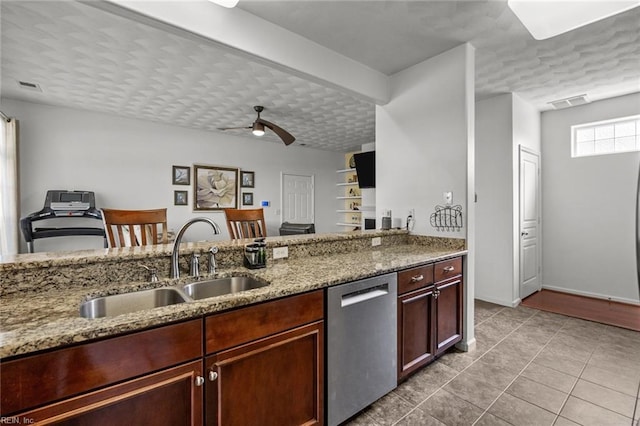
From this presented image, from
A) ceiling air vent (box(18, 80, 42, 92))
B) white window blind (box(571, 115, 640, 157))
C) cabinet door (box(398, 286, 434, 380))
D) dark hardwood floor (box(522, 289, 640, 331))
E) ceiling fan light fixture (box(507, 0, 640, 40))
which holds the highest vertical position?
ceiling air vent (box(18, 80, 42, 92))

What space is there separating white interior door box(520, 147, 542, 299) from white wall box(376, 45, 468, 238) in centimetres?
191

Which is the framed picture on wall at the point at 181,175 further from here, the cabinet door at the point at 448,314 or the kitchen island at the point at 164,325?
the cabinet door at the point at 448,314

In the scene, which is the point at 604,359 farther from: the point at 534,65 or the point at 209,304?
the point at 209,304

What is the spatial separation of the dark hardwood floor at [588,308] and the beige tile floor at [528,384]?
12.1 inches

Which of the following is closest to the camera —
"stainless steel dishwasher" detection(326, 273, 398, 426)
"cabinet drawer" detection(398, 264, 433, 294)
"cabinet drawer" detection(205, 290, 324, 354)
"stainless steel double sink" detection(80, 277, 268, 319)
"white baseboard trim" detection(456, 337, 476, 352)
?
"cabinet drawer" detection(205, 290, 324, 354)

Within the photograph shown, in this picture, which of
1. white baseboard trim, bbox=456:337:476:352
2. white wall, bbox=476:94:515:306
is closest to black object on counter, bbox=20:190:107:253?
white baseboard trim, bbox=456:337:476:352

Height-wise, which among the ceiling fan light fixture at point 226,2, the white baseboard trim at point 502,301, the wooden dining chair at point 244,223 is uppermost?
the ceiling fan light fixture at point 226,2

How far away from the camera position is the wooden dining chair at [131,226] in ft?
6.40

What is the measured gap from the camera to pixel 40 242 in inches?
164

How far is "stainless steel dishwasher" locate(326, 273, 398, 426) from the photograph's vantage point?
1562 mm

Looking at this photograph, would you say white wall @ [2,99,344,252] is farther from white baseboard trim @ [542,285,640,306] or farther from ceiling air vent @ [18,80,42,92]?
white baseboard trim @ [542,285,640,306]

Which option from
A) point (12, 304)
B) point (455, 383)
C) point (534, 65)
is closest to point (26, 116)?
point (12, 304)

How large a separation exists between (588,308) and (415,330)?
10.0 ft

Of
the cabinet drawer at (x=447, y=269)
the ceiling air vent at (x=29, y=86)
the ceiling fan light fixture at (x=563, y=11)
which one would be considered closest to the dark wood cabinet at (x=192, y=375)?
the cabinet drawer at (x=447, y=269)
